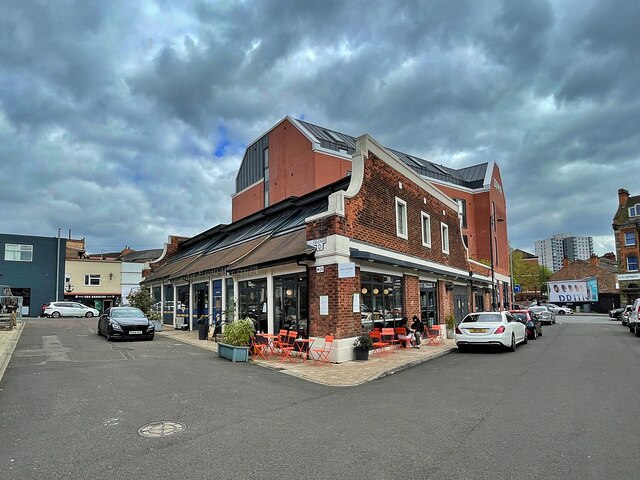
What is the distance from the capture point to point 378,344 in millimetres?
13859

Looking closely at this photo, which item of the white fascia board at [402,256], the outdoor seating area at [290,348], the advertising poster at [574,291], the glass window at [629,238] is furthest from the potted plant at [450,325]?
the advertising poster at [574,291]

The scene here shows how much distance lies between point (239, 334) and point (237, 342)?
0.78 ft

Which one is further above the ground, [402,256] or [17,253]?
[17,253]

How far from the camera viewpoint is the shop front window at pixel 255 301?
637 inches

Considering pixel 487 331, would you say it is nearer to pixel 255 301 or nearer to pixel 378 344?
pixel 378 344

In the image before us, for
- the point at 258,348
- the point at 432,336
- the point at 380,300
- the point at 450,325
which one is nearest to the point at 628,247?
the point at 450,325

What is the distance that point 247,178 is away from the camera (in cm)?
4472

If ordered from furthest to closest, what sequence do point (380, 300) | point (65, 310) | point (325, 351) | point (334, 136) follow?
point (65, 310), point (334, 136), point (380, 300), point (325, 351)

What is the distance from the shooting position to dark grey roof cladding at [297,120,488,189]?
35537 millimetres

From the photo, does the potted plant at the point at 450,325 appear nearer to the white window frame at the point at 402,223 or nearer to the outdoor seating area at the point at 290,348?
the white window frame at the point at 402,223

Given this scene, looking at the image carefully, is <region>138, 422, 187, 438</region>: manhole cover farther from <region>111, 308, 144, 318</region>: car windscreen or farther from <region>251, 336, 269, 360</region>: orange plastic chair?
<region>111, 308, 144, 318</region>: car windscreen

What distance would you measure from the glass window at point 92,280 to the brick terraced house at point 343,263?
2543 cm

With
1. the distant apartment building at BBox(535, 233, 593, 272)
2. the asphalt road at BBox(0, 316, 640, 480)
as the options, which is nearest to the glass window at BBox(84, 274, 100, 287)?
the asphalt road at BBox(0, 316, 640, 480)

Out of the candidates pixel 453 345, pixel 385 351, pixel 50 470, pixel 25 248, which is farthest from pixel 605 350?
pixel 25 248
